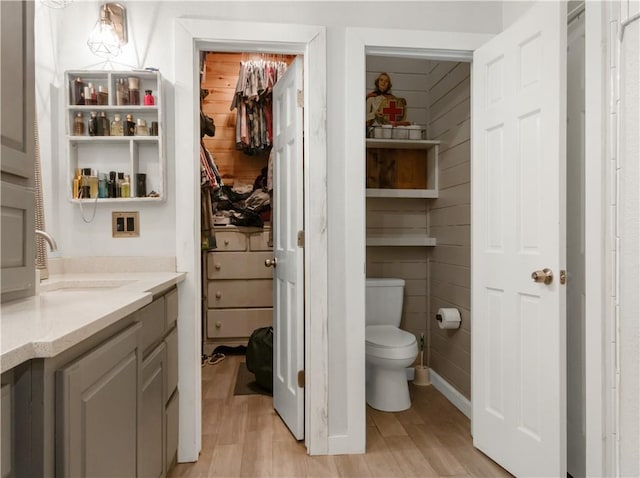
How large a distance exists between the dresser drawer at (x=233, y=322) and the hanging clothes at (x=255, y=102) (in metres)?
1.48

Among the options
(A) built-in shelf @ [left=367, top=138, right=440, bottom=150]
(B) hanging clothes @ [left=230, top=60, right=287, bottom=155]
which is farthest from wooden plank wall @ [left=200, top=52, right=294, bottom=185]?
(A) built-in shelf @ [left=367, top=138, right=440, bottom=150]

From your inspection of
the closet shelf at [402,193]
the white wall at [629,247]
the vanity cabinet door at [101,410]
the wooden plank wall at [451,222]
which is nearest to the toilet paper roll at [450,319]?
the wooden plank wall at [451,222]

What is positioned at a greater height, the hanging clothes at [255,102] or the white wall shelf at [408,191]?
the hanging clothes at [255,102]

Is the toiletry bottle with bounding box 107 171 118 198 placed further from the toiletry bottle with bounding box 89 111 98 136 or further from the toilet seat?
the toilet seat

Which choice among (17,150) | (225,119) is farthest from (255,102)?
(17,150)

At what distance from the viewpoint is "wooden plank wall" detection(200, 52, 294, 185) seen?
406 cm

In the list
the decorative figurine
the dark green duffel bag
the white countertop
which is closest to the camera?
the white countertop

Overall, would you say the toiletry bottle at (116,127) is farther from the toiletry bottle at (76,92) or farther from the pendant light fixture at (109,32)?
the pendant light fixture at (109,32)

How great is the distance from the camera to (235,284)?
3.79 meters

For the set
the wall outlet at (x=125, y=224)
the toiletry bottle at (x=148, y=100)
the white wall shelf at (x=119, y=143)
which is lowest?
the wall outlet at (x=125, y=224)

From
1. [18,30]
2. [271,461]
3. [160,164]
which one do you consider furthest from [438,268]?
[18,30]

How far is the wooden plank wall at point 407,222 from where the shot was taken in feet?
10.6

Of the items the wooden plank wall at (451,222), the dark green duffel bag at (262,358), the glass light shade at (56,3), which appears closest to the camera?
the glass light shade at (56,3)

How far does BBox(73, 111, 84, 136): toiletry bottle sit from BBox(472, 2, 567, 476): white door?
1955 millimetres
